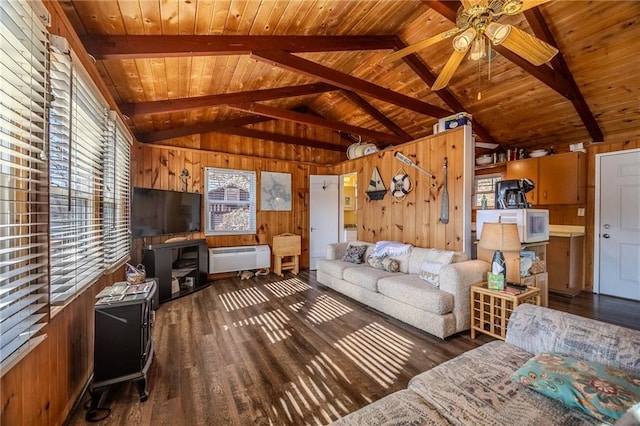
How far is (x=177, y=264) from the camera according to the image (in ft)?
14.1

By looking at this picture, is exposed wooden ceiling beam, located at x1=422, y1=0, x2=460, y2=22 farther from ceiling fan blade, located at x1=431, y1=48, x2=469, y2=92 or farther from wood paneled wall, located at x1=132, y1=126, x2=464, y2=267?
wood paneled wall, located at x1=132, y1=126, x2=464, y2=267

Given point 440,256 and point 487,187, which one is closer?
point 440,256

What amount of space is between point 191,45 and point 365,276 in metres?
3.09

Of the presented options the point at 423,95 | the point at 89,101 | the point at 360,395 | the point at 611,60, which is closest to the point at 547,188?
the point at 611,60

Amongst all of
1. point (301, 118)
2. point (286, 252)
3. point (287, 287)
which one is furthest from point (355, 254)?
point (301, 118)

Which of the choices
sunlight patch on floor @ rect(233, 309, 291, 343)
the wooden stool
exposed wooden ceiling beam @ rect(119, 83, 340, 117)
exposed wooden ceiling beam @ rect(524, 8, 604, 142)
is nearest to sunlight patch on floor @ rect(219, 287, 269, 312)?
sunlight patch on floor @ rect(233, 309, 291, 343)

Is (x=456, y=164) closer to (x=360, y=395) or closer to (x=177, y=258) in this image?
(x=360, y=395)

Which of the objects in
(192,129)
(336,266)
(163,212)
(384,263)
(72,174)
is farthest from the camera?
(192,129)

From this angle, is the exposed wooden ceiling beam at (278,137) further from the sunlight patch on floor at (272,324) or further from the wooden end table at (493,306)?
the wooden end table at (493,306)

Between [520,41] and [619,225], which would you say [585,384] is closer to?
[520,41]

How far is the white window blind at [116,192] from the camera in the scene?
2.43 metres

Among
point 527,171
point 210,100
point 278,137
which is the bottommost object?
point 527,171

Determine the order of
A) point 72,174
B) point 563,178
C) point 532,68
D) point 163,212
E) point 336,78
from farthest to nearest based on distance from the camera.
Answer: point 563,178, point 163,212, point 336,78, point 532,68, point 72,174

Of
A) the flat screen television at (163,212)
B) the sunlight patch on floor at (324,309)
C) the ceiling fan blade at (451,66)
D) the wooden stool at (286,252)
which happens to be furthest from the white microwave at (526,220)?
the flat screen television at (163,212)
